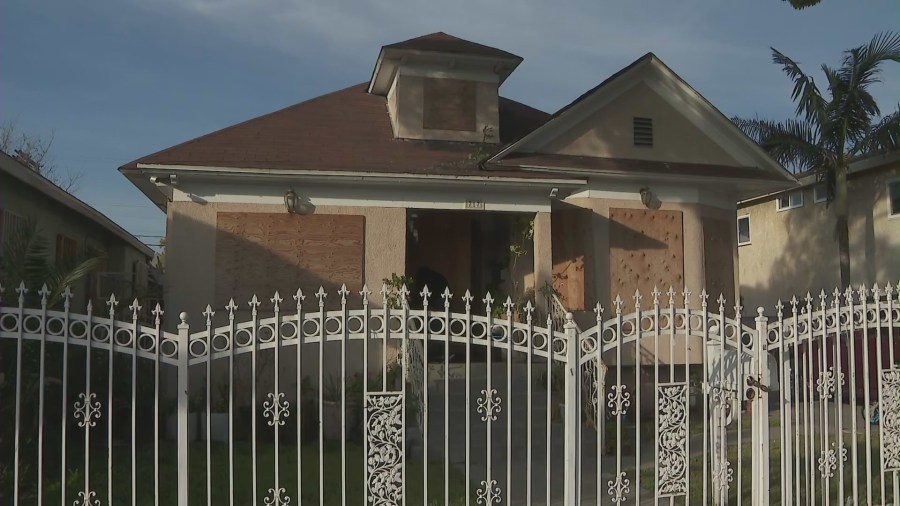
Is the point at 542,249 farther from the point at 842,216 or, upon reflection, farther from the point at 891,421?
the point at 842,216

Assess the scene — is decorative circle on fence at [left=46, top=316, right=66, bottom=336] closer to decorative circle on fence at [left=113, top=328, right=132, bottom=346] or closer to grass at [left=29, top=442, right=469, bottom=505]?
decorative circle on fence at [left=113, top=328, right=132, bottom=346]

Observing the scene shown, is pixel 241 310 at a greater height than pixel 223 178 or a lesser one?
lesser

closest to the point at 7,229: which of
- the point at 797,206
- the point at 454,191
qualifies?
the point at 454,191

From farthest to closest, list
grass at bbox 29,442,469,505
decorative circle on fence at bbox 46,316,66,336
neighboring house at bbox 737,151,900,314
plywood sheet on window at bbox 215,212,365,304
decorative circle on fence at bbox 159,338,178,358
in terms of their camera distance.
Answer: neighboring house at bbox 737,151,900,314, plywood sheet on window at bbox 215,212,365,304, grass at bbox 29,442,469,505, decorative circle on fence at bbox 159,338,178,358, decorative circle on fence at bbox 46,316,66,336

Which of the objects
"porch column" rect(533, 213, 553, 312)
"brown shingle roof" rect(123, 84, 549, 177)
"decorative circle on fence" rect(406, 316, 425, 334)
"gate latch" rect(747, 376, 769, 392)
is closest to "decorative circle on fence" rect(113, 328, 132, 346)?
"decorative circle on fence" rect(406, 316, 425, 334)

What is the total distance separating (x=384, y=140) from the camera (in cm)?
1415

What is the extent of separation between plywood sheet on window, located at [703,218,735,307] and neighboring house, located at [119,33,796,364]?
0.12ft

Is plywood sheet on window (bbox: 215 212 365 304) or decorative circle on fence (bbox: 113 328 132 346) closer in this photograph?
decorative circle on fence (bbox: 113 328 132 346)

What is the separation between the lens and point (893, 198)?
19391 mm

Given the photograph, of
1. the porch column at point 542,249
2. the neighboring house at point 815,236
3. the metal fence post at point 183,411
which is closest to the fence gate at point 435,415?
the metal fence post at point 183,411

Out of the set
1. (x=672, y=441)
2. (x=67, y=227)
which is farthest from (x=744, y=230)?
(x=672, y=441)

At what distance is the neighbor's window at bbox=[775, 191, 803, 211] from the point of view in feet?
77.3

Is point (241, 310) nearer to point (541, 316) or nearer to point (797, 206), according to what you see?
point (541, 316)

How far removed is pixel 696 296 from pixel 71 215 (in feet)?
39.6
